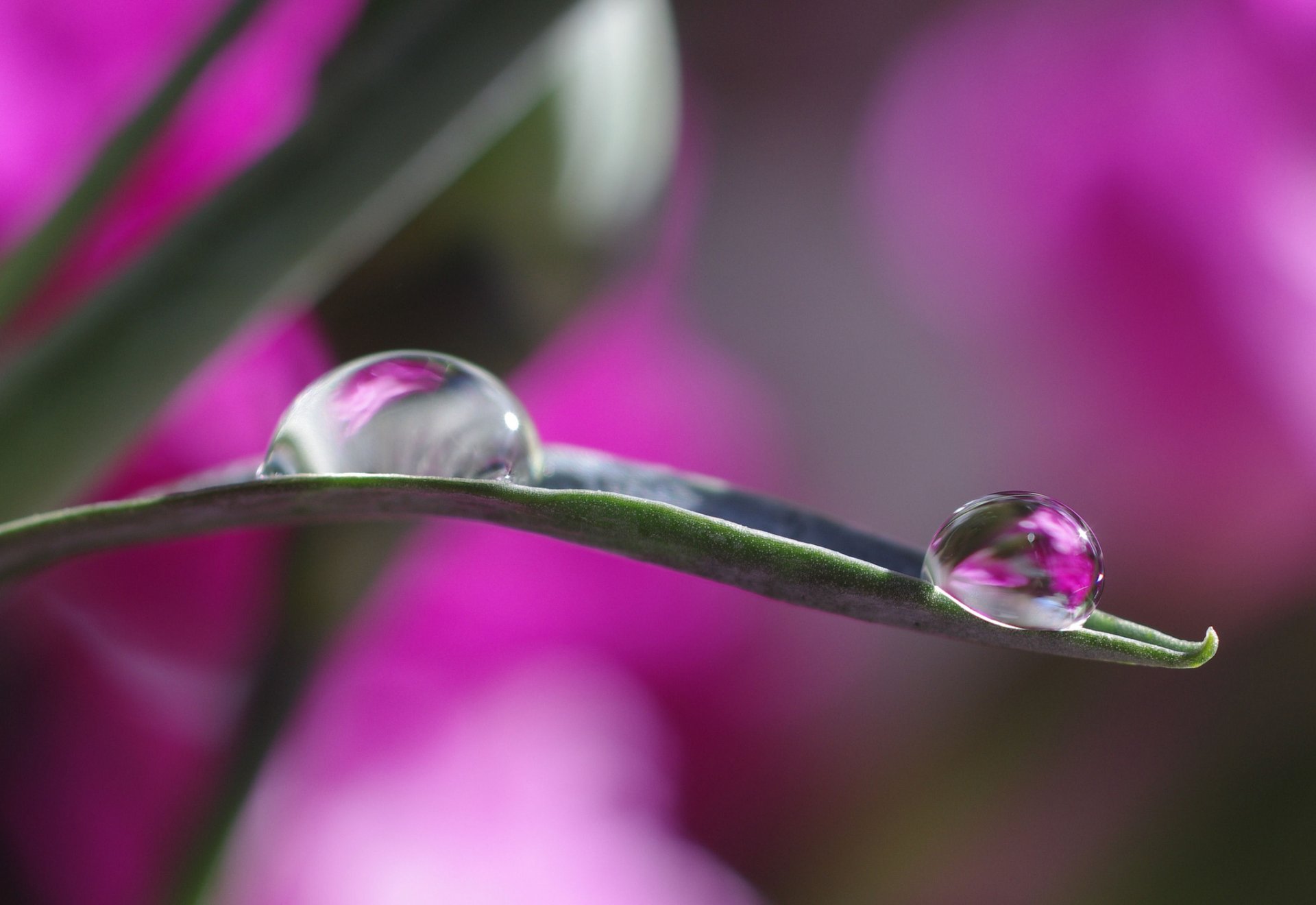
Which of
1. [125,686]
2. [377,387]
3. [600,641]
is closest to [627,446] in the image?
[600,641]

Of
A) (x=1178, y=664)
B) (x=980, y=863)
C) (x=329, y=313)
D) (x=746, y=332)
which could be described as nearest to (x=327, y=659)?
(x=329, y=313)

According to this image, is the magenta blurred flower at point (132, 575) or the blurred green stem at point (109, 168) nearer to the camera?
the blurred green stem at point (109, 168)

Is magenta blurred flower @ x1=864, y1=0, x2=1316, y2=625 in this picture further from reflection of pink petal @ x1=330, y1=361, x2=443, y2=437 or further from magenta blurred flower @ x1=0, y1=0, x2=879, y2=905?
reflection of pink petal @ x1=330, y1=361, x2=443, y2=437

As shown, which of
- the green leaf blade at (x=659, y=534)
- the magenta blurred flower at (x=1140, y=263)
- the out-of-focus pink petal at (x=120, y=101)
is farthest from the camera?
the magenta blurred flower at (x=1140, y=263)

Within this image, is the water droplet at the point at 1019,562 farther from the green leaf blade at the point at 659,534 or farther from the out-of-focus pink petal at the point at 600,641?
the out-of-focus pink petal at the point at 600,641

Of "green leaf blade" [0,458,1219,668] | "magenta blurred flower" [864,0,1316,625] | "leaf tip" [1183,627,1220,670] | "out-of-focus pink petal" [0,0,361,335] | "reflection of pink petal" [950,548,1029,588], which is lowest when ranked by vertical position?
"green leaf blade" [0,458,1219,668]

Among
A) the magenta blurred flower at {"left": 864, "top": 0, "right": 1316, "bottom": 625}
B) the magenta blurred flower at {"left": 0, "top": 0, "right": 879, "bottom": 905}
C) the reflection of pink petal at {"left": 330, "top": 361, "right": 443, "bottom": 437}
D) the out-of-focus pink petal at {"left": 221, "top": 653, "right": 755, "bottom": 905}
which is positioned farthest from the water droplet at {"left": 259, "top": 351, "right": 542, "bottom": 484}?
the magenta blurred flower at {"left": 864, "top": 0, "right": 1316, "bottom": 625}

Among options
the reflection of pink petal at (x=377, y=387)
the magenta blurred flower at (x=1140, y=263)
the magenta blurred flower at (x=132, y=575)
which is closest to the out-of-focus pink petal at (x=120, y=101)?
the magenta blurred flower at (x=132, y=575)
